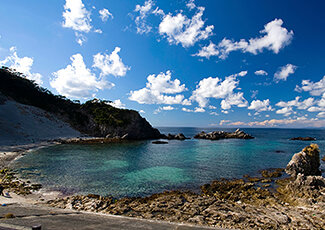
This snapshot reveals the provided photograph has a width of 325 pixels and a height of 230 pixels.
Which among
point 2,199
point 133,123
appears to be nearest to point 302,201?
point 2,199

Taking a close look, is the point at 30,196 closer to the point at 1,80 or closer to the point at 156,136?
the point at 156,136

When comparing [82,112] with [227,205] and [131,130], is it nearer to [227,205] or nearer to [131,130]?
[131,130]

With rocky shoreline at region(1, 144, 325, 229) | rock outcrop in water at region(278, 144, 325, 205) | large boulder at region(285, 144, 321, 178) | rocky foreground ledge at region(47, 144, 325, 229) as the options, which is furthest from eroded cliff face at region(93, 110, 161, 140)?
rock outcrop in water at region(278, 144, 325, 205)

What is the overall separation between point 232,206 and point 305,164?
1740 cm

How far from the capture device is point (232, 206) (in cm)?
1359

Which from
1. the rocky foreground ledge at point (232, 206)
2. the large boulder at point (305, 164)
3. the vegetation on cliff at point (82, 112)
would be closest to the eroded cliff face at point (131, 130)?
the vegetation on cliff at point (82, 112)

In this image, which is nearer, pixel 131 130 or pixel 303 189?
pixel 303 189

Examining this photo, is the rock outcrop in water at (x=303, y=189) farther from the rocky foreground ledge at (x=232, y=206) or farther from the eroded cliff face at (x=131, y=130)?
the eroded cliff face at (x=131, y=130)

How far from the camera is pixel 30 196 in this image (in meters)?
15.0

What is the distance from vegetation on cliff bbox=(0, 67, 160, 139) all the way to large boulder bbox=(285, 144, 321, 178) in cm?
6287

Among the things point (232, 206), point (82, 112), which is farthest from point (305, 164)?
point (82, 112)

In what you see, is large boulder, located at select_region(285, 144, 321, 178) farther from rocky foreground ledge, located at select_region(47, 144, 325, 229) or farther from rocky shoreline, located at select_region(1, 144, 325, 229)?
rocky foreground ledge, located at select_region(47, 144, 325, 229)

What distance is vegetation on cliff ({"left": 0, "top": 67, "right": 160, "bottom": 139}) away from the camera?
77919 millimetres

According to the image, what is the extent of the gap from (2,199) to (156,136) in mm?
76378
